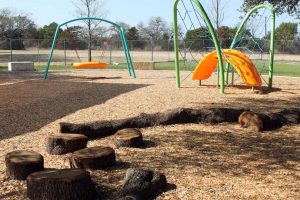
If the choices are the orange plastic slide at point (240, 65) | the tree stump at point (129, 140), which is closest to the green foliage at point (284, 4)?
the orange plastic slide at point (240, 65)

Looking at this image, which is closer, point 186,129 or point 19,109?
point 186,129

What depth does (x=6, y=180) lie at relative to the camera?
15.3ft

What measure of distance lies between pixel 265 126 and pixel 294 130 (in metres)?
0.54

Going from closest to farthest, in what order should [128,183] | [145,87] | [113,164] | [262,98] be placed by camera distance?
1. [128,183]
2. [113,164]
3. [262,98]
4. [145,87]

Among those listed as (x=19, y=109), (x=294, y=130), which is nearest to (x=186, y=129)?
(x=294, y=130)

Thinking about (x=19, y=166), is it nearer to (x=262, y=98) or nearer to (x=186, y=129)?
(x=186, y=129)


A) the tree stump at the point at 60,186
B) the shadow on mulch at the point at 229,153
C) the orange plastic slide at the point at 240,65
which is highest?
the orange plastic slide at the point at 240,65

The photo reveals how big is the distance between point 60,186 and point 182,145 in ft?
9.01

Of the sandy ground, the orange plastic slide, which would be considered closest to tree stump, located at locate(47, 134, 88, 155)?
the sandy ground

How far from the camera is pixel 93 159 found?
4.90 m

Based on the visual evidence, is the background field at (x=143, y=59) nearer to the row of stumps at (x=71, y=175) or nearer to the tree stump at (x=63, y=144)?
the tree stump at (x=63, y=144)

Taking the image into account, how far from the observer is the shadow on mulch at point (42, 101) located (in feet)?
25.9

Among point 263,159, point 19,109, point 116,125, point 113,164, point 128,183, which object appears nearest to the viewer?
point 128,183

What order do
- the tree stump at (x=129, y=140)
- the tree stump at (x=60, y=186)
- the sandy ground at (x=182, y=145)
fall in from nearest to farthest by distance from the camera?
the tree stump at (x=60, y=186) → the sandy ground at (x=182, y=145) → the tree stump at (x=129, y=140)
